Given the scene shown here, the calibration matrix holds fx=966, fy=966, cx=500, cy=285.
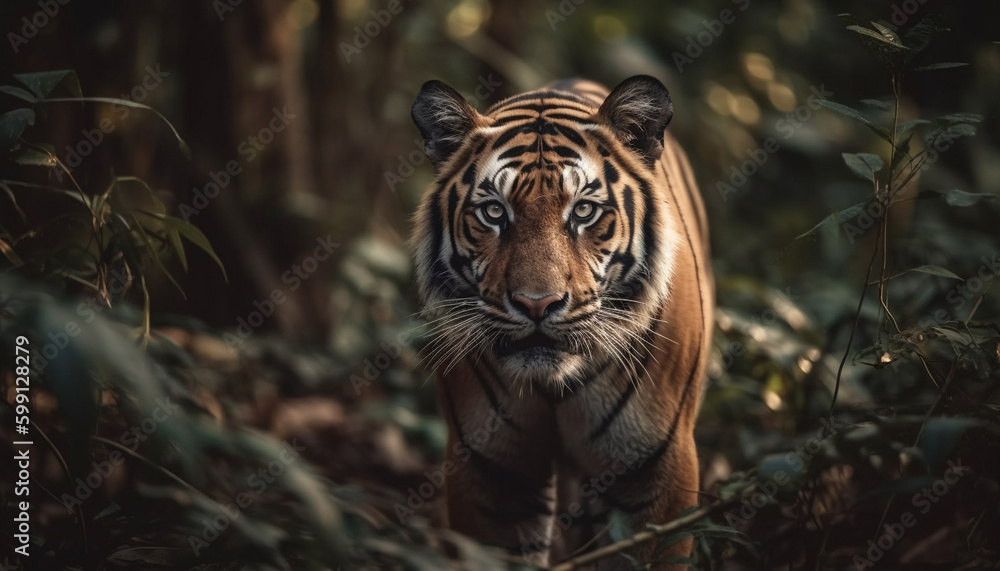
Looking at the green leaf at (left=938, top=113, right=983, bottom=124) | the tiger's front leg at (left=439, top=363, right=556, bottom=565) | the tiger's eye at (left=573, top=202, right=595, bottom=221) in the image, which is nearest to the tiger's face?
the tiger's eye at (left=573, top=202, right=595, bottom=221)

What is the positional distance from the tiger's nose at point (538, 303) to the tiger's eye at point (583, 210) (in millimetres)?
265

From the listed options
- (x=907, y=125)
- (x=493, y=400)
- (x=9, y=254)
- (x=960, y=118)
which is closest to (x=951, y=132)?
(x=960, y=118)

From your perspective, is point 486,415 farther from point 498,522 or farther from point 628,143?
point 628,143

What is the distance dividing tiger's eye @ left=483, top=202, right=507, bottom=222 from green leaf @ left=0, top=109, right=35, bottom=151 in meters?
1.17

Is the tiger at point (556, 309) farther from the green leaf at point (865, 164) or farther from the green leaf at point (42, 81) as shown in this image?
the green leaf at point (42, 81)

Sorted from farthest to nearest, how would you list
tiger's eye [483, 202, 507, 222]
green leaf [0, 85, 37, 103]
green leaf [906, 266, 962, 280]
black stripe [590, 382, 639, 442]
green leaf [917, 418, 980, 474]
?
black stripe [590, 382, 639, 442]
tiger's eye [483, 202, 507, 222]
green leaf [906, 266, 962, 280]
green leaf [0, 85, 37, 103]
green leaf [917, 418, 980, 474]

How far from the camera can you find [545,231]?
2.61 metres

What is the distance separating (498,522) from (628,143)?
123cm

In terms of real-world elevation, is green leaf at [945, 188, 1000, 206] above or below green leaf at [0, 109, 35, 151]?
below

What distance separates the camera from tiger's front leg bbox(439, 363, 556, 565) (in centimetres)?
289

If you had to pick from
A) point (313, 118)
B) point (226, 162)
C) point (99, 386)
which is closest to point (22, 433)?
point (99, 386)

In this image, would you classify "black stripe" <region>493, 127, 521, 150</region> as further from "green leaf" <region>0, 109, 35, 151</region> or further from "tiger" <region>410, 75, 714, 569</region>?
"green leaf" <region>0, 109, 35, 151</region>

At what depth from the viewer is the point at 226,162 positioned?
498cm

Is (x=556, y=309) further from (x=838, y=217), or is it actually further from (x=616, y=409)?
(x=838, y=217)
